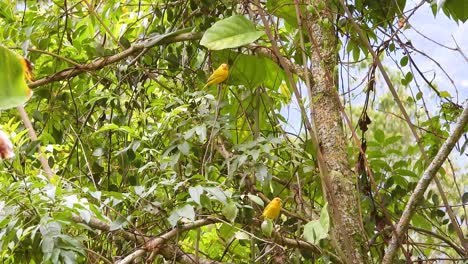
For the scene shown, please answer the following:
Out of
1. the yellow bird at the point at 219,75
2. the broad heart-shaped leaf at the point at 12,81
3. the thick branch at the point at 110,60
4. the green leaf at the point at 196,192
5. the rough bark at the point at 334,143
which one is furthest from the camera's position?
the thick branch at the point at 110,60

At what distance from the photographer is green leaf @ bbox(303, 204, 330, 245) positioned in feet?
3.28

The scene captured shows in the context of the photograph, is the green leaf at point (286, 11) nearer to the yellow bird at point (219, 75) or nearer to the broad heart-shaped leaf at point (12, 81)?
the yellow bird at point (219, 75)

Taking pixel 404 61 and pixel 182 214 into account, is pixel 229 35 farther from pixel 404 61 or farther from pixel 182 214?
pixel 404 61

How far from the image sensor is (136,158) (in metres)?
1.33

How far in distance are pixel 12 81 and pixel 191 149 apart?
0.85 m

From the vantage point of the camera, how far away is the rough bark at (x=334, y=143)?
1060 millimetres

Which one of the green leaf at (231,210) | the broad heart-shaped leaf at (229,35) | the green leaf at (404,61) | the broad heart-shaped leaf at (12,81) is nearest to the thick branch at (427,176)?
the green leaf at (231,210)

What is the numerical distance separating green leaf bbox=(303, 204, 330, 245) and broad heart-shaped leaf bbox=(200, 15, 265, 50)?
0.31m

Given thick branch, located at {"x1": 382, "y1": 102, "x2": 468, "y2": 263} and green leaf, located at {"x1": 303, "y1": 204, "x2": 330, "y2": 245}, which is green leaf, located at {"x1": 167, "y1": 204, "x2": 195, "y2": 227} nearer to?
green leaf, located at {"x1": 303, "y1": 204, "x2": 330, "y2": 245}

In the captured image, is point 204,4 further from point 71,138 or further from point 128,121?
point 71,138

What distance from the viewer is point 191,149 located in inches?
50.7

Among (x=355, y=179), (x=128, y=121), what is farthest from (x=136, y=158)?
(x=355, y=179)

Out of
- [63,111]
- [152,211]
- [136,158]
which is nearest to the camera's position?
[152,211]

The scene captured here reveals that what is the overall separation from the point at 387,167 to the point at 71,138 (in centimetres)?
74
